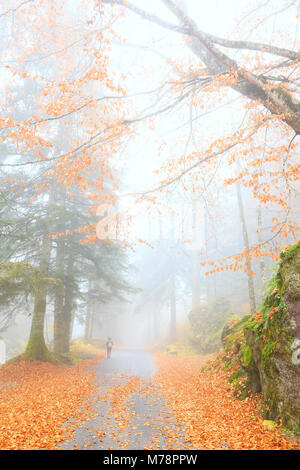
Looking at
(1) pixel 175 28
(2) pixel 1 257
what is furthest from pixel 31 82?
(1) pixel 175 28

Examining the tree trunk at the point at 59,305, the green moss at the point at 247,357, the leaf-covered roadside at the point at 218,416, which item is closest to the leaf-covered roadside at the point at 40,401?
the leaf-covered roadside at the point at 218,416

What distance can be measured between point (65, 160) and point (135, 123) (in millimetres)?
1963

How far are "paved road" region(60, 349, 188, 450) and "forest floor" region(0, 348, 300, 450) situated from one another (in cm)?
2

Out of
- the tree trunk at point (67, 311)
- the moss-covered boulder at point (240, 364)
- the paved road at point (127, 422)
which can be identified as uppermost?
the tree trunk at point (67, 311)

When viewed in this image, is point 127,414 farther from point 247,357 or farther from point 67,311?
point 67,311

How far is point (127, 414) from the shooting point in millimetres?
6672

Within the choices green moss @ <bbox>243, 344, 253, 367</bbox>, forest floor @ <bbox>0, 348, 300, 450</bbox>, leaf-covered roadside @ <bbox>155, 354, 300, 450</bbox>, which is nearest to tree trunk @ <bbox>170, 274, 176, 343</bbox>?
forest floor @ <bbox>0, 348, 300, 450</bbox>

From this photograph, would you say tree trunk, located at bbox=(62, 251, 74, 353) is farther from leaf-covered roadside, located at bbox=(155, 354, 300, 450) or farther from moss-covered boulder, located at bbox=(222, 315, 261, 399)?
moss-covered boulder, located at bbox=(222, 315, 261, 399)

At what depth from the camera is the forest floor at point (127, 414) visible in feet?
16.2

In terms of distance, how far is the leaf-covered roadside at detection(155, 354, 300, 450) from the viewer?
478cm

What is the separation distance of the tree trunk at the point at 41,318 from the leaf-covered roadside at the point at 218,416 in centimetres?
602

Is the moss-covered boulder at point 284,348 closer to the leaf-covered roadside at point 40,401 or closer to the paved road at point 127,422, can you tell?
the paved road at point 127,422
